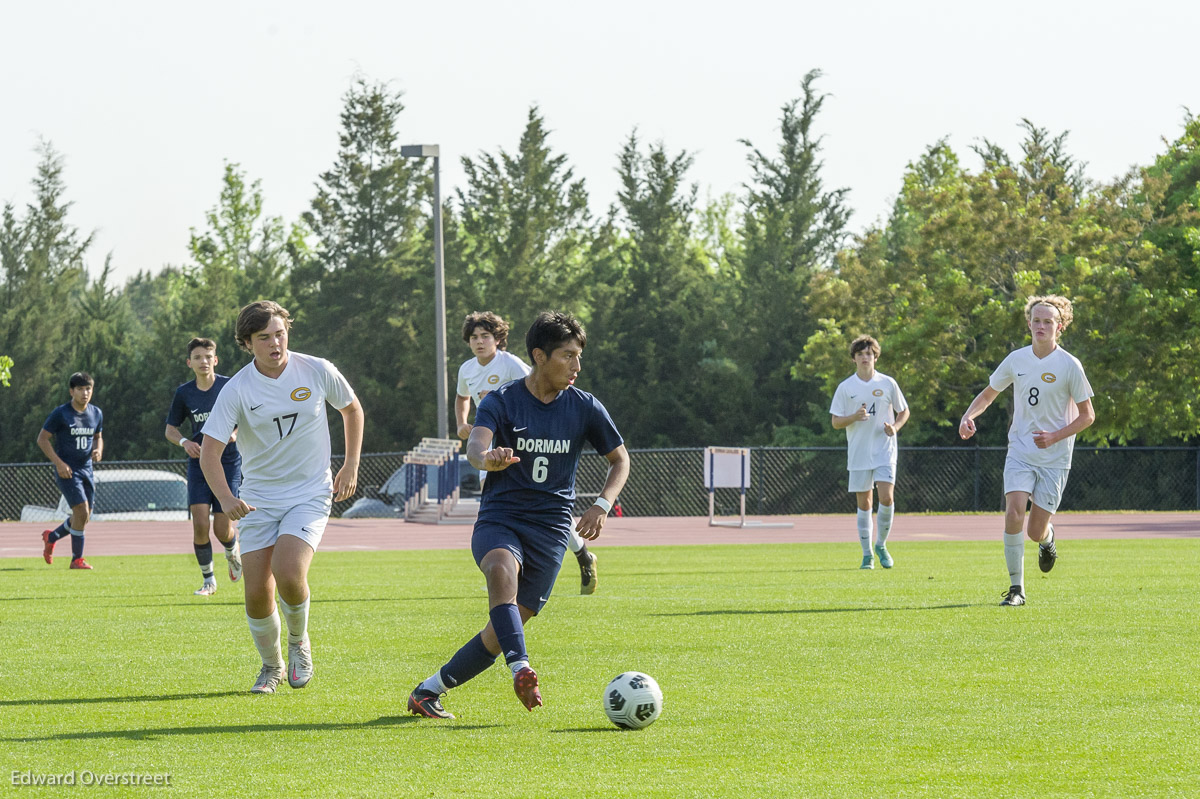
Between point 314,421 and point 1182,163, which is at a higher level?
point 1182,163

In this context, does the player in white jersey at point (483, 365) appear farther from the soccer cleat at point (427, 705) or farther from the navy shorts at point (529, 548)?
the soccer cleat at point (427, 705)

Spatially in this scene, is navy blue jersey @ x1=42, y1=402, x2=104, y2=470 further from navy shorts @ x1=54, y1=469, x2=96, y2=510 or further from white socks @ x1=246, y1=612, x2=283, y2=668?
white socks @ x1=246, y1=612, x2=283, y2=668

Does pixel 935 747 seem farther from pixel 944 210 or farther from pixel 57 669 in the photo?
pixel 944 210

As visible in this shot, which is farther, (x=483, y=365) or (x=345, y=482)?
(x=483, y=365)

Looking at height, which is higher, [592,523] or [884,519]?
[592,523]

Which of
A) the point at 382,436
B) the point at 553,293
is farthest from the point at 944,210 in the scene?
the point at 382,436

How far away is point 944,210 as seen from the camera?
132 ft

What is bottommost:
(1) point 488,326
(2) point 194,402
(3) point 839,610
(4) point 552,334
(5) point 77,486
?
(3) point 839,610

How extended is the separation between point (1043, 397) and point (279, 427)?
638cm

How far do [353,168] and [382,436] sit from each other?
10016mm

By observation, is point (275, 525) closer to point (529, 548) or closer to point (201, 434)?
point (529, 548)

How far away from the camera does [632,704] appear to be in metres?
6.20

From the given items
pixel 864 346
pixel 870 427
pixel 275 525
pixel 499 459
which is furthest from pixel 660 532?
pixel 499 459

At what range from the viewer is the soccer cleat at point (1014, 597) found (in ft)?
38.0
